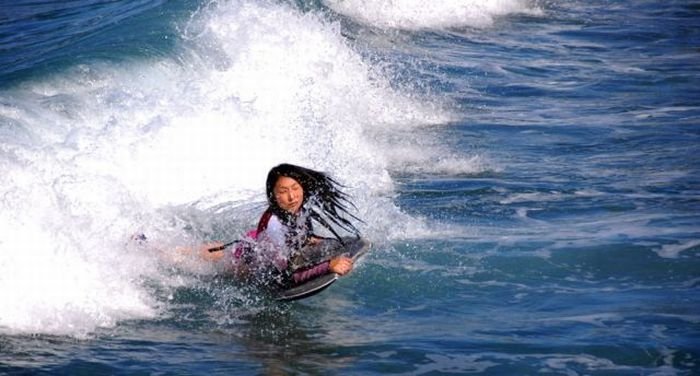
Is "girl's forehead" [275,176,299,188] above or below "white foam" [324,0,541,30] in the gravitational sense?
below

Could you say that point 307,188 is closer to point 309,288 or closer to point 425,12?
point 309,288

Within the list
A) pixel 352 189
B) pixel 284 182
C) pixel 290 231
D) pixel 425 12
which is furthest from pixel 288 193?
pixel 425 12

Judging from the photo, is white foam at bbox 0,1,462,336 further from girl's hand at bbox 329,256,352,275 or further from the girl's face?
girl's hand at bbox 329,256,352,275

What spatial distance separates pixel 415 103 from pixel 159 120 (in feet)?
14.4

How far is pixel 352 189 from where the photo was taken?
998 cm

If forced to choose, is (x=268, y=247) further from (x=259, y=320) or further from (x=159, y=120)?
(x=159, y=120)

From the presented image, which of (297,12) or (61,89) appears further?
(297,12)

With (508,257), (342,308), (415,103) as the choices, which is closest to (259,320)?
(342,308)

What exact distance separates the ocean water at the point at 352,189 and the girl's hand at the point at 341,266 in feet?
0.94

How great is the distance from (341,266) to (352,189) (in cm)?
283

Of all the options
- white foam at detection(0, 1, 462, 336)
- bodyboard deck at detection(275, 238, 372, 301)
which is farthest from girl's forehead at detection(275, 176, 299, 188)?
white foam at detection(0, 1, 462, 336)

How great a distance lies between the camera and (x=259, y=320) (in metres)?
7.15

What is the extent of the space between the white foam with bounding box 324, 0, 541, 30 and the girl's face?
13366mm

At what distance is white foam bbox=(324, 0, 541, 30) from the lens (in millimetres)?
21328
